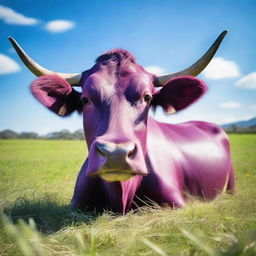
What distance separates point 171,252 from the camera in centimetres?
210

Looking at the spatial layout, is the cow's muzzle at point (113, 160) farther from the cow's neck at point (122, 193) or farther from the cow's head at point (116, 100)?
the cow's neck at point (122, 193)

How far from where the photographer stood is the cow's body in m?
4.20

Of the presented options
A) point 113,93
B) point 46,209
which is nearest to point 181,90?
point 113,93

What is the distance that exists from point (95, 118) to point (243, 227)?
6.53 ft

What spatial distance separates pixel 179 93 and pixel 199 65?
56 cm

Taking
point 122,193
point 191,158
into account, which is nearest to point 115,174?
point 122,193

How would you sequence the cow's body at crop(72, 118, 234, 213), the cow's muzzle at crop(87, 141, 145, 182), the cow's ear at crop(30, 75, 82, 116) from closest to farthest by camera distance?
the cow's muzzle at crop(87, 141, 145, 182) → the cow's ear at crop(30, 75, 82, 116) → the cow's body at crop(72, 118, 234, 213)

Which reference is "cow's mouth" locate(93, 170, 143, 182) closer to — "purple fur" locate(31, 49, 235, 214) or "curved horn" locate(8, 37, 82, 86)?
"purple fur" locate(31, 49, 235, 214)

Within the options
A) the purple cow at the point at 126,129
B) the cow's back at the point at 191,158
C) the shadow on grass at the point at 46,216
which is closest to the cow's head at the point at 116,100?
the purple cow at the point at 126,129

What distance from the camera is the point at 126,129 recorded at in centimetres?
323

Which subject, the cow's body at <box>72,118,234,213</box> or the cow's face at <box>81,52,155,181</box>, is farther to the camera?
the cow's body at <box>72,118,234,213</box>

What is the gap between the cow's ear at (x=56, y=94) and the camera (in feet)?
12.9

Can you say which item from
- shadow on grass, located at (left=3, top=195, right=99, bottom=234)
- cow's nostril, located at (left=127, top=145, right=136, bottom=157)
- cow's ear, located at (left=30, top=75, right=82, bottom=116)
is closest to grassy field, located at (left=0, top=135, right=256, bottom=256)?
shadow on grass, located at (left=3, top=195, right=99, bottom=234)

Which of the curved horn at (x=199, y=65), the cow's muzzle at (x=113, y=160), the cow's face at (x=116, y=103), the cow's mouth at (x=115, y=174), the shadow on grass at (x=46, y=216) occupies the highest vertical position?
the curved horn at (x=199, y=65)
